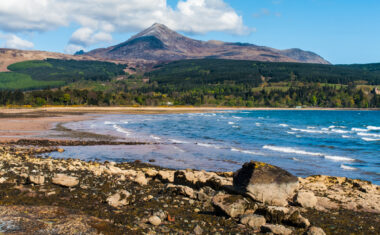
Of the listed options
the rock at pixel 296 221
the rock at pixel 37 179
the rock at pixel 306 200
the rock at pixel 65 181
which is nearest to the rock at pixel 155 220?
the rock at pixel 296 221

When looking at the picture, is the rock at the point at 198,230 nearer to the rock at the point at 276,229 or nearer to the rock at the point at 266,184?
the rock at the point at 276,229

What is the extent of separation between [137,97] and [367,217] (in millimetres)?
192584

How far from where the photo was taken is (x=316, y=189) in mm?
15570

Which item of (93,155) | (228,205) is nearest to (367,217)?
(228,205)

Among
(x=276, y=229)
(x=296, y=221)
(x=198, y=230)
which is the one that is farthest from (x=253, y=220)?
(x=198, y=230)

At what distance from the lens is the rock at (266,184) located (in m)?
11.0

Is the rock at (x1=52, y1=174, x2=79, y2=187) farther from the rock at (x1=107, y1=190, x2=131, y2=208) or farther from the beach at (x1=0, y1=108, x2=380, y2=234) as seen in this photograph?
the rock at (x1=107, y1=190, x2=131, y2=208)

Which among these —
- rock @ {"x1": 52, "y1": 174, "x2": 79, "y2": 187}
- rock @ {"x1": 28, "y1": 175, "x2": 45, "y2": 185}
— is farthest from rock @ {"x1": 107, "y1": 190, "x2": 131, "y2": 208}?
rock @ {"x1": 28, "y1": 175, "x2": 45, "y2": 185}

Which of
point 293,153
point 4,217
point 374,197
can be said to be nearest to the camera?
point 4,217

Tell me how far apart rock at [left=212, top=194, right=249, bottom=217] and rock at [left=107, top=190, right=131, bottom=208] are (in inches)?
117

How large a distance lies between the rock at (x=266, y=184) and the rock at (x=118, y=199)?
3814 mm

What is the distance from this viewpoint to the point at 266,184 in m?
11.1

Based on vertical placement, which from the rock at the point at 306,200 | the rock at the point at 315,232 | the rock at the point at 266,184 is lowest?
the rock at the point at 306,200

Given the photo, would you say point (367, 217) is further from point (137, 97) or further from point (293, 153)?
point (137, 97)
